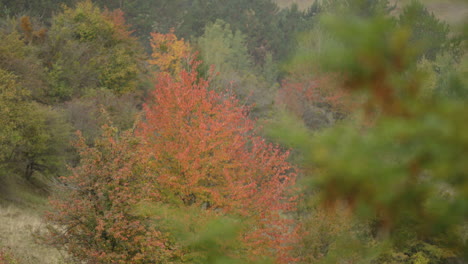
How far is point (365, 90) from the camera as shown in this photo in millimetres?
3133

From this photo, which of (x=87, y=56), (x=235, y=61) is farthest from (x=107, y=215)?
(x=235, y=61)

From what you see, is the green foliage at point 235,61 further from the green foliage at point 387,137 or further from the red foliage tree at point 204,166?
the green foliage at point 387,137

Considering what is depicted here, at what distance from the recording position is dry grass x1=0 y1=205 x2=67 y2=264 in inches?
720

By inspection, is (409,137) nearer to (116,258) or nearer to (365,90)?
(365,90)

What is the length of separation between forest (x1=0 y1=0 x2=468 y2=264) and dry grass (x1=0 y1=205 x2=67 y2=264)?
0.32ft

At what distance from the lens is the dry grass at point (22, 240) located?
1828 centimetres

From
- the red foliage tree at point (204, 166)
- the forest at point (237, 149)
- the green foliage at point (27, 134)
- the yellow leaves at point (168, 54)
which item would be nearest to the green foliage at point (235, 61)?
the forest at point (237, 149)

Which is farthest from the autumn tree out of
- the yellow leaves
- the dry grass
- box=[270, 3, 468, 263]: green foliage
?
the yellow leaves

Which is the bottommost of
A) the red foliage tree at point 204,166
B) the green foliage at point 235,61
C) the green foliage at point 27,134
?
the green foliage at point 27,134

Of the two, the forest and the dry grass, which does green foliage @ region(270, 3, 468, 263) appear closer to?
the forest

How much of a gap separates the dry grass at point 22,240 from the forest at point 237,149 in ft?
0.32

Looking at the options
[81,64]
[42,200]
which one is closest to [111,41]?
[81,64]

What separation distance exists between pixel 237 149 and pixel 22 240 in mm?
10867

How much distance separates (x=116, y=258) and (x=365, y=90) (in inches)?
460
